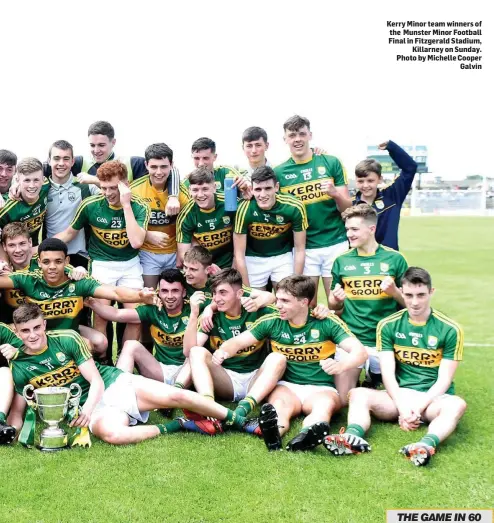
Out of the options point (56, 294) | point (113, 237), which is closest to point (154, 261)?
point (113, 237)

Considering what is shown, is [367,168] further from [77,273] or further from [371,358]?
[77,273]

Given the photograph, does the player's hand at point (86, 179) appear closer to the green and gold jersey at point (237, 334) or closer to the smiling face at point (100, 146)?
the smiling face at point (100, 146)

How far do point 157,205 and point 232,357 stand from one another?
5.91 ft

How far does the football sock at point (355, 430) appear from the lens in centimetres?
429

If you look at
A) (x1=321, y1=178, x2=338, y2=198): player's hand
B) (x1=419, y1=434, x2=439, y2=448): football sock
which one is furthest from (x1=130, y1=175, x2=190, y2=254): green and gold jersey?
(x1=419, y1=434, x2=439, y2=448): football sock

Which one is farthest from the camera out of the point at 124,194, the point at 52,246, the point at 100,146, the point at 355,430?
the point at 100,146

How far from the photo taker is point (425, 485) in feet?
12.3

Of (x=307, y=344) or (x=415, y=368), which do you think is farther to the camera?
(x=307, y=344)

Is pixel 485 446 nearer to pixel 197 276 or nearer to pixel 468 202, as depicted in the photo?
pixel 197 276

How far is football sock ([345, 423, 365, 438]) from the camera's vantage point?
429 centimetres

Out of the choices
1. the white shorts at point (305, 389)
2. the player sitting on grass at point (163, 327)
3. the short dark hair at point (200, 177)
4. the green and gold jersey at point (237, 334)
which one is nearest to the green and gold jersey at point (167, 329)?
the player sitting on grass at point (163, 327)

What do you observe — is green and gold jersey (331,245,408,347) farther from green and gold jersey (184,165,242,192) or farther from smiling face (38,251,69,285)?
smiling face (38,251,69,285)

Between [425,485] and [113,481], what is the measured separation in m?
1.88

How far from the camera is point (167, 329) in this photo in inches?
214
